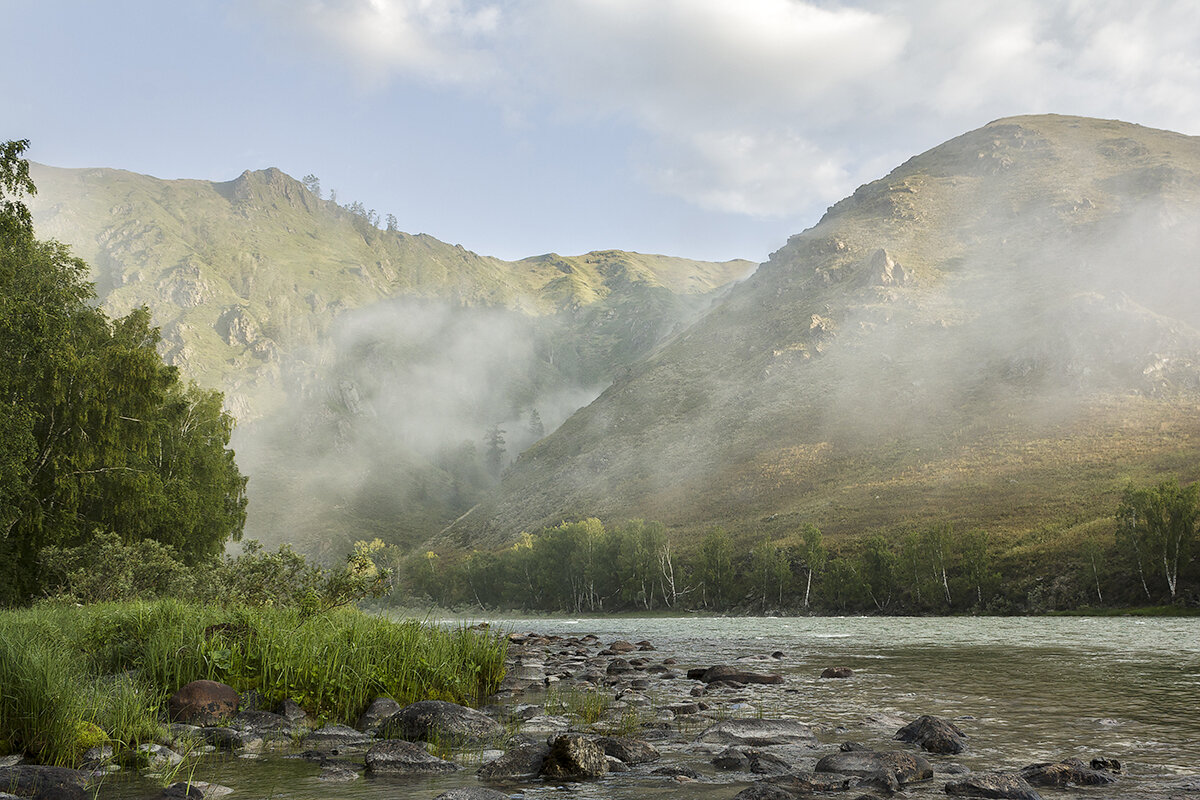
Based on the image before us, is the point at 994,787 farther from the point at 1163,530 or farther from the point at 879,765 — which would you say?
the point at 1163,530

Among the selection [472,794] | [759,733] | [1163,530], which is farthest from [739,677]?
[1163,530]

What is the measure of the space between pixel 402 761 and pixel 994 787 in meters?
8.26

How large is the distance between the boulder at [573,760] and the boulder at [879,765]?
3.35 metres

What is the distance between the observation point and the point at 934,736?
12742mm

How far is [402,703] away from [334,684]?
1679 mm

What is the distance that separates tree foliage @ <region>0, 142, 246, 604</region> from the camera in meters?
29.8

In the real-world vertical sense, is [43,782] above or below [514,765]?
above

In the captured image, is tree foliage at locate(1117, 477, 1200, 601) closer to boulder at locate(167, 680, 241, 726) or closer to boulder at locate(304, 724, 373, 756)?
boulder at locate(304, 724, 373, 756)

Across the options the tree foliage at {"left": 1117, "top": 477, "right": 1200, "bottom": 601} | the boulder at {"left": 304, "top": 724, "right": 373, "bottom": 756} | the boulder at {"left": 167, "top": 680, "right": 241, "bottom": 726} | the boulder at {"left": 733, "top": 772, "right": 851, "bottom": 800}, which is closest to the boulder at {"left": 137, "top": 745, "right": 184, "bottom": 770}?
the boulder at {"left": 167, "top": 680, "right": 241, "bottom": 726}

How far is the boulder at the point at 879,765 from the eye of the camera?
34.1ft

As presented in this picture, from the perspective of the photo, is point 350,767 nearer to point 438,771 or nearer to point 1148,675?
point 438,771

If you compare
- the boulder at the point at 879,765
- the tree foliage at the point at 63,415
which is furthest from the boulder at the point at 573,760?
the tree foliage at the point at 63,415

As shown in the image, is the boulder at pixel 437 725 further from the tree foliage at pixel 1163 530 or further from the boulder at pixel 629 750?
the tree foliage at pixel 1163 530

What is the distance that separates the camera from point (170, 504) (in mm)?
44531
